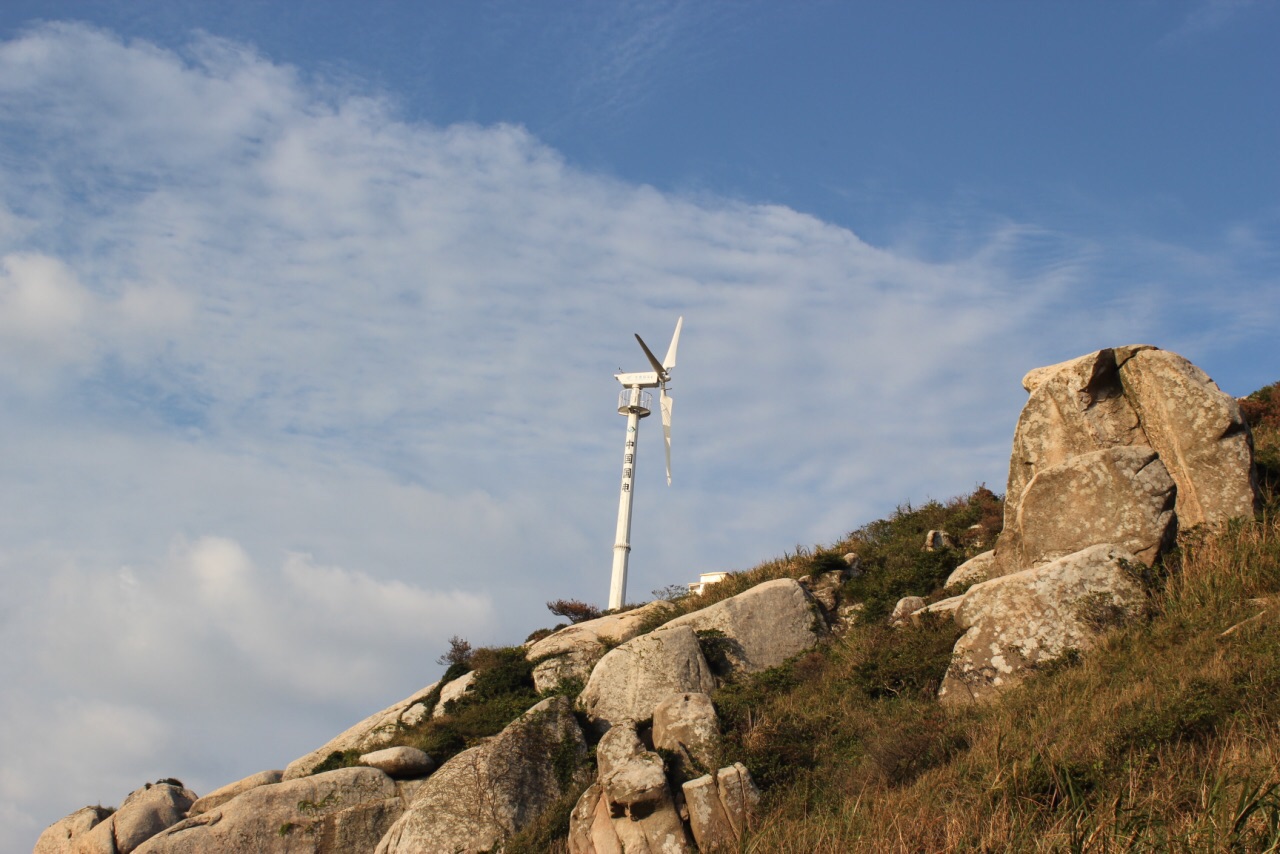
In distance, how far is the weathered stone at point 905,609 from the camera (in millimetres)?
21242

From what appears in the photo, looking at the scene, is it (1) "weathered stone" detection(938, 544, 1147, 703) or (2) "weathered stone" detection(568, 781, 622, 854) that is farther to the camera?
(1) "weathered stone" detection(938, 544, 1147, 703)

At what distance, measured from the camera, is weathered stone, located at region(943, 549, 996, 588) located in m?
22.5

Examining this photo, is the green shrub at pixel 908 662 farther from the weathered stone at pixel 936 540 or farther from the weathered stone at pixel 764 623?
the weathered stone at pixel 936 540

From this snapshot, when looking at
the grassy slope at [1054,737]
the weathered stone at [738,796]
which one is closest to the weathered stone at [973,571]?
the grassy slope at [1054,737]

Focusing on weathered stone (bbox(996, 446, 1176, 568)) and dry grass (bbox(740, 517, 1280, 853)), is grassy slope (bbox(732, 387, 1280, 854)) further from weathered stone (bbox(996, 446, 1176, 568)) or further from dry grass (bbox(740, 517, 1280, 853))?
A: weathered stone (bbox(996, 446, 1176, 568))

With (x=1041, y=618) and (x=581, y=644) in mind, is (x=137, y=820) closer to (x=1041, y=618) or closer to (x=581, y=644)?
(x=581, y=644)

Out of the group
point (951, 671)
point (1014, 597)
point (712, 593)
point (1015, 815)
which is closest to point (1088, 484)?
point (1014, 597)

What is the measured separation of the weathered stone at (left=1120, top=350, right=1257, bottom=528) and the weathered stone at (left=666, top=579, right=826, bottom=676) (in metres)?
8.14

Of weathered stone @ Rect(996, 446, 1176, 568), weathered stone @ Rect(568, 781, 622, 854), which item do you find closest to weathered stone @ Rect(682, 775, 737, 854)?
weathered stone @ Rect(568, 781, 622, 854)

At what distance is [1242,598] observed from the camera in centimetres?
1605

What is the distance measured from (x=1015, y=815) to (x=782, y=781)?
16.2 feet

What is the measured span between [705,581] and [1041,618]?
16697 mm

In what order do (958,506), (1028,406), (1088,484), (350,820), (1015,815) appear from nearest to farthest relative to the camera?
(1015,815) < (1088,484) < (350,820) < (1028,406) < (958,506)

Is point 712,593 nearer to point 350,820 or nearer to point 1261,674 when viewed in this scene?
point 350,820
